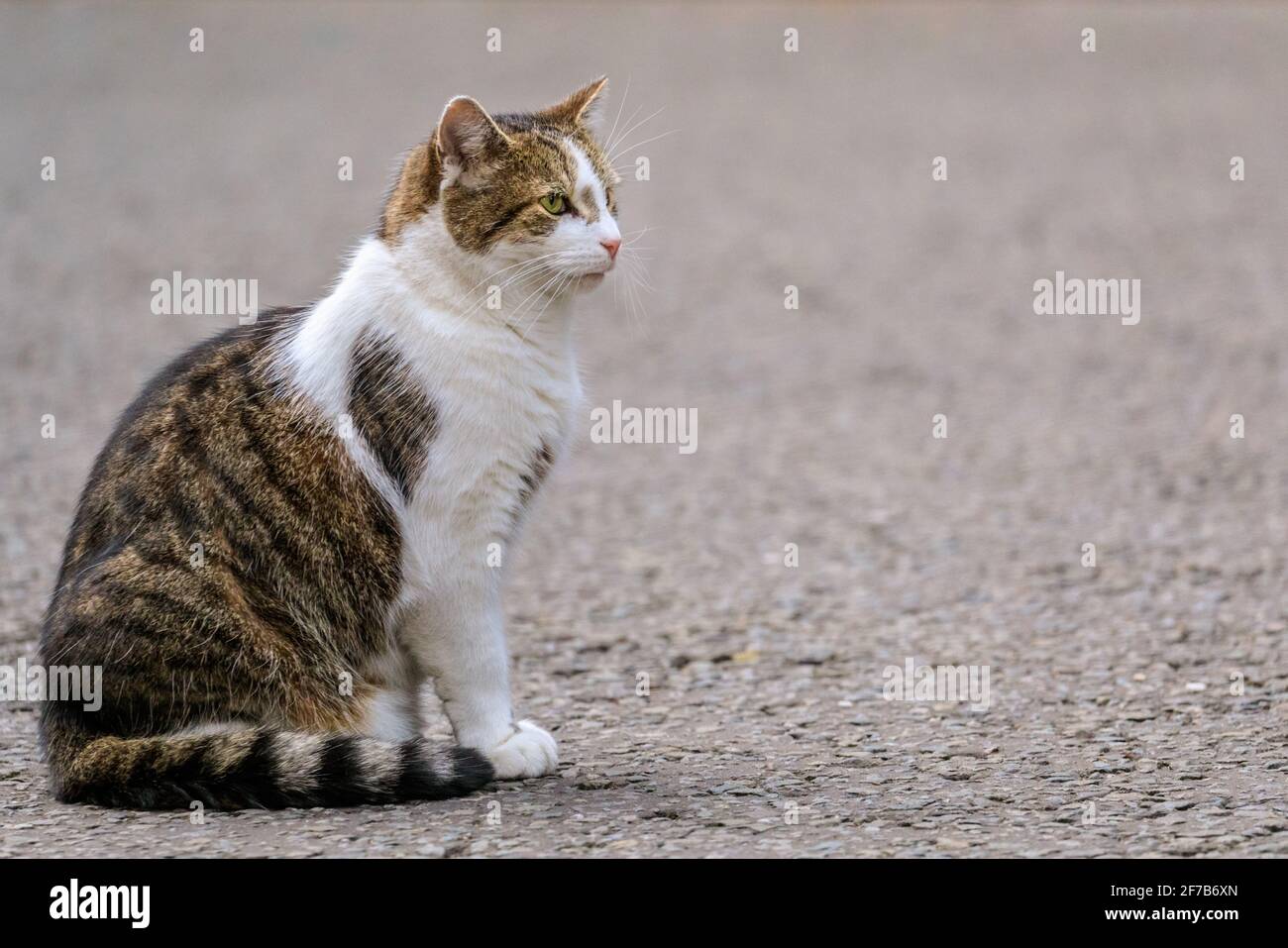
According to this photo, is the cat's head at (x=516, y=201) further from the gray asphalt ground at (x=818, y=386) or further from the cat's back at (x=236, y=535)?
the gray asphalt ground at (x=818, y=386)

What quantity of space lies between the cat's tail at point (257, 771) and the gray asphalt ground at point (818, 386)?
0.07m

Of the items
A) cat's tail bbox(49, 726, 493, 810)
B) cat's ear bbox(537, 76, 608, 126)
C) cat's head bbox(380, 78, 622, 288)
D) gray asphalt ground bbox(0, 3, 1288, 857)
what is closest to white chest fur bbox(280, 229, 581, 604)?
cat's head bbox(380, 78, 622, 288)

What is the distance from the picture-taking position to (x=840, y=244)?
12.8 metres

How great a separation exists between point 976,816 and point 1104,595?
2.44 m

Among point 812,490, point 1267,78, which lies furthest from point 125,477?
point 1267,78

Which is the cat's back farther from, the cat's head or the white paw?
the cat's head

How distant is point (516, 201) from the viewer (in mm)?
4262

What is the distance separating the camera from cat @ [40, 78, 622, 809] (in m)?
4.04

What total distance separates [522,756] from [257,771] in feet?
2.50

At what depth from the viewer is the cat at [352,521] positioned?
4.04 metres

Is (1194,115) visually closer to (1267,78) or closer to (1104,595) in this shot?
(1267,78)

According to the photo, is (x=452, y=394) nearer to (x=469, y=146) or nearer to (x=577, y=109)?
(x=469, y=146)

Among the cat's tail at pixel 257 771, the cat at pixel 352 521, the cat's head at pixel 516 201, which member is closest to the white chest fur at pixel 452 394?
the cat at pixel 352 521

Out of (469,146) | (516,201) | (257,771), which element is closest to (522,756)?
(257,771)
